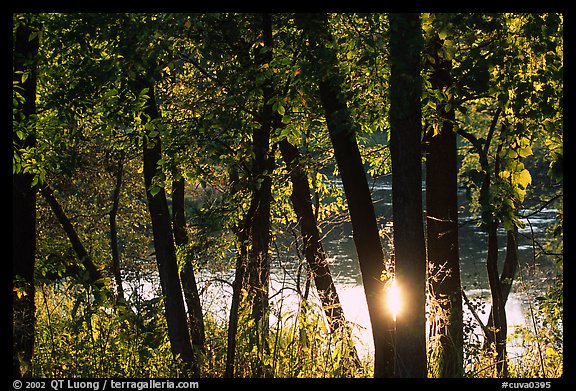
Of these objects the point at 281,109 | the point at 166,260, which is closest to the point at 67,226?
the point at 166,260

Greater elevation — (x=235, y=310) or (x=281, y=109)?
(x=281, y=109)

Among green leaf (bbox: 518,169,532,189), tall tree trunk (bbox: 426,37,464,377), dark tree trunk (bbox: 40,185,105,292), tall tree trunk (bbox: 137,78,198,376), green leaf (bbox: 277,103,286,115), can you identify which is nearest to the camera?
green leaf (bbox: 518,169,532,189)

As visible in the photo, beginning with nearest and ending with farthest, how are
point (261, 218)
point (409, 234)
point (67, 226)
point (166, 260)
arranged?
point (409, 234) < point (261, 218) < point (166, 260) < point (67, 226)

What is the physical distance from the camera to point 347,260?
2556cm

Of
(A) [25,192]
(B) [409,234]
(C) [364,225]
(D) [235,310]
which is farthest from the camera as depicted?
(A) [25,192]

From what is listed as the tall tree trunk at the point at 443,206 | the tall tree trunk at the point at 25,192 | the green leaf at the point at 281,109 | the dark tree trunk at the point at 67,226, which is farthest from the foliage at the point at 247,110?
the dark tree trunk at the point at 67,226

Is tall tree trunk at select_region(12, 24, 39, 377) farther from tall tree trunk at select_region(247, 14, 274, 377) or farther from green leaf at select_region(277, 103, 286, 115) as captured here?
green leaf at select_region(277, 103, 286, 115)

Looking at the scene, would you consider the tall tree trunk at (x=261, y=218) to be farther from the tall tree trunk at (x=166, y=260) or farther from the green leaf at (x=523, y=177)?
the green leaf at (x=523, y=177)

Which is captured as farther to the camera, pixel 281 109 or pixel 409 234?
pixel 281 109

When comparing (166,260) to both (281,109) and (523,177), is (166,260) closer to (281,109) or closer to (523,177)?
(281,109)

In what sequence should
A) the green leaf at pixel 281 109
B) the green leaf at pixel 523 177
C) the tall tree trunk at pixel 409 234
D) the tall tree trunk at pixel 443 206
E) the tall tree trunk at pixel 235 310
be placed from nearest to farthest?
the tall tree trunk at pixel 409 234 → the green leaf at pixel 523 177 → the tall tree trunk at pixel 235 310 → the green leaf at pixel 281 109 → the tall tree trunk at pixel 443 206

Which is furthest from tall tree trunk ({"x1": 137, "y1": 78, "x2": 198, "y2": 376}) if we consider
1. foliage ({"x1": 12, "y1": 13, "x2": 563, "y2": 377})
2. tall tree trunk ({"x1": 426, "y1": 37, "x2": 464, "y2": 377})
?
tall tree trunk ({"x1": 426, "y1": 37, "x2": 464, "y2": 377})
